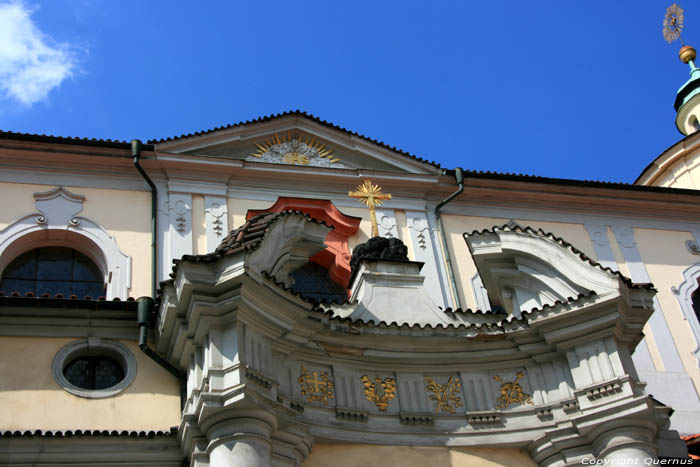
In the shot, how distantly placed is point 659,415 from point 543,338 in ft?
5.71

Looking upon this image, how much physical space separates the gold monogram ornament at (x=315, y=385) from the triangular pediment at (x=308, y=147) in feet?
19.5

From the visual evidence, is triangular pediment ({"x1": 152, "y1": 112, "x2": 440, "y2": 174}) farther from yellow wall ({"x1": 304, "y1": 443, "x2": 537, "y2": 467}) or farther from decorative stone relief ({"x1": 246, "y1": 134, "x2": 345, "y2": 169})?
yellow wall ({"x1": 304, "y1": 443, "x2": 537, "y2": 467})

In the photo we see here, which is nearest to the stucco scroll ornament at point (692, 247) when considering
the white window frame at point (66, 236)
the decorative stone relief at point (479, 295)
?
the decorative stone relief at point (479, 295)

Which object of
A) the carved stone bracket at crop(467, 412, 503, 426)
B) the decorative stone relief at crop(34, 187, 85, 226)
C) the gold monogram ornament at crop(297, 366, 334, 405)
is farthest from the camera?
the decorative stone relief at crop(34, 187, 85, 226)

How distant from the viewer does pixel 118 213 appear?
15.7 meters

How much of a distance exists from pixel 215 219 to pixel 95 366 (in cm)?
429

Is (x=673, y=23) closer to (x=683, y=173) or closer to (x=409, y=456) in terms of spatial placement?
(x=683, y=173)

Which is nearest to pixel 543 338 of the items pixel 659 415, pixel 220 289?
pixel 659 415

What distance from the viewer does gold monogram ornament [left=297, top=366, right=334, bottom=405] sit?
466 inches

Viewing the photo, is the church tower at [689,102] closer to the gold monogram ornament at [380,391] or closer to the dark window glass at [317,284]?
the dark window glass at [317,284]

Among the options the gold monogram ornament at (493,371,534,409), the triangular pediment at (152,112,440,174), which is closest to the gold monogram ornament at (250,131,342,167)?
the triangular pediment at (152,112,440,174)

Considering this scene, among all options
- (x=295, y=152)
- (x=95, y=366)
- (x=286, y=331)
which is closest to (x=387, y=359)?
(x=286, y=331)

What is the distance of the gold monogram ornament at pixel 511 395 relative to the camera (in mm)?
12531

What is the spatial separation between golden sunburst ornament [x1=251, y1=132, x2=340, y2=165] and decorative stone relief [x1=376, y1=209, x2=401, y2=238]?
1.37m
